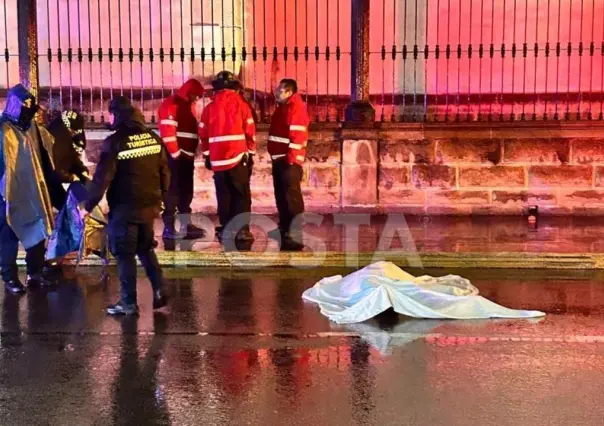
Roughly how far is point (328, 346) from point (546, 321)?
1925mm

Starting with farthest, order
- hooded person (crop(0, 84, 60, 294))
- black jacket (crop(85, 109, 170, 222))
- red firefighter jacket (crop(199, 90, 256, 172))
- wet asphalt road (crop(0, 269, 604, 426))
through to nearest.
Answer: red firefighter jacket (crop(199, 90, 256, 172)), hooded person (crop(0, 84, 60, 294)), black jacket (crop(85, 109, 170, 222)), wet asphalt road (crop(0, 269, 604, 426))

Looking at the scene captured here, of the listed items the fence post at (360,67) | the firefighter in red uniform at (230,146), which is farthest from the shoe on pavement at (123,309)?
the fence post at (360,67)

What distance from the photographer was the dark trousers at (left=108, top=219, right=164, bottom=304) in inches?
270

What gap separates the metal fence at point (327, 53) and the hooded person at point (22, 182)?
491 cm

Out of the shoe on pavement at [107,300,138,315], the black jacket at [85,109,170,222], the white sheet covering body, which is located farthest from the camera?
the shoe on pavement at [107,300,138,315]

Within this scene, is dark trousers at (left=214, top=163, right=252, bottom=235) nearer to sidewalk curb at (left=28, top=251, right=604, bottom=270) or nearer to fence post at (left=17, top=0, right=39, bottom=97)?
sidewalk curb at (left=28, top=251, right=604, bottom=270)

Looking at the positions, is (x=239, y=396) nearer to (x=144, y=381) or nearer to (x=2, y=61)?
(x=144, y=381)

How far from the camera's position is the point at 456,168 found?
40.0 feet

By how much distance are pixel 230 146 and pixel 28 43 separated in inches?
188

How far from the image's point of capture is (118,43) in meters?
13.4

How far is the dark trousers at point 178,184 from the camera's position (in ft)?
32.8

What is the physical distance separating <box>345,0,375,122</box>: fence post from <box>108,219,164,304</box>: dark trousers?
5687 mm

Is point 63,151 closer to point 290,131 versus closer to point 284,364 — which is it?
point 290,131

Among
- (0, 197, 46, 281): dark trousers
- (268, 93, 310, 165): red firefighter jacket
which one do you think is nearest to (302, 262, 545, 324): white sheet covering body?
(268, 93, 310, 165): red firefighter jacket
